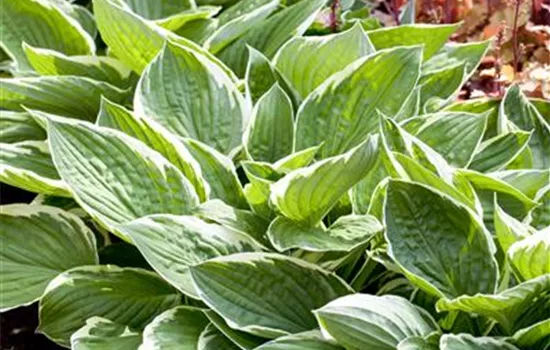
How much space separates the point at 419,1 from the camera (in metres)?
2.16

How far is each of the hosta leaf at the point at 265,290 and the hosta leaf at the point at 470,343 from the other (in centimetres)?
22

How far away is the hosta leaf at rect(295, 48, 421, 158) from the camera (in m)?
1.52

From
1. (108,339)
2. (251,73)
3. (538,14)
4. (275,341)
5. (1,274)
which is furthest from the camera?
(538,14)

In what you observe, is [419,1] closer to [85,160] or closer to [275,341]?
[85,160]

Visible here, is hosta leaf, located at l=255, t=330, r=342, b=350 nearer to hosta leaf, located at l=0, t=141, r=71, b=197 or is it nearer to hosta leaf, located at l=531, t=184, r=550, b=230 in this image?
hosta leaf, located at l=531, t=184, r=550, b=230

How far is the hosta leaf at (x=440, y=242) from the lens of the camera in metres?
1.21

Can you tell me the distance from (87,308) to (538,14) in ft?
3.80

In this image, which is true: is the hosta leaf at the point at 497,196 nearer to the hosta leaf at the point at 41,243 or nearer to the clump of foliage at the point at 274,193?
the clump of foliage at the point at 274,193

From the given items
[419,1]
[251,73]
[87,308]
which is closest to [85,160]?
[87,308]

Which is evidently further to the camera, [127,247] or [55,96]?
[55,96]

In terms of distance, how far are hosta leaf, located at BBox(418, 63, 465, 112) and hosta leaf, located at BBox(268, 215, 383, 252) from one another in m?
0.41

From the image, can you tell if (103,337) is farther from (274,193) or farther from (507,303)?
(507,303)

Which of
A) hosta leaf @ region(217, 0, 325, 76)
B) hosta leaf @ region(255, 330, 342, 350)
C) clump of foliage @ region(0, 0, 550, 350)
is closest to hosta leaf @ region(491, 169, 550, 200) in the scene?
clump of foliage @ region(0, 0, 550, 350)

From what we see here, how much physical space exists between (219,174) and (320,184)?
21cm
